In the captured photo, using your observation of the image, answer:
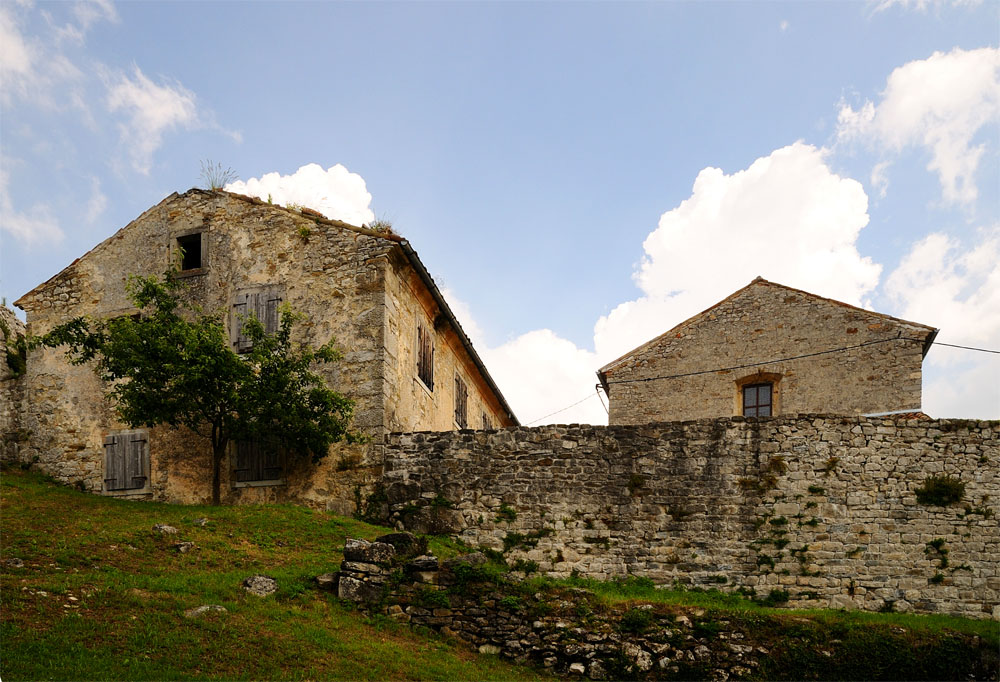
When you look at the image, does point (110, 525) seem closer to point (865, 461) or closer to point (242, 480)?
point (242, 480)

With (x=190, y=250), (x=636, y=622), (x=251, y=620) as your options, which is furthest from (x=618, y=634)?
(x=190, y=250)

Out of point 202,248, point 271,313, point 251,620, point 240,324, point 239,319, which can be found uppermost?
point 202,248

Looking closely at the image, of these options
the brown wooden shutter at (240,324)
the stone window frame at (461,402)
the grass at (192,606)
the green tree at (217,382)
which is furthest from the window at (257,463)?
the stone window frame at (461,402)

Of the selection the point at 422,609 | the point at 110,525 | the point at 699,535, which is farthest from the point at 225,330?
the point at 699,535

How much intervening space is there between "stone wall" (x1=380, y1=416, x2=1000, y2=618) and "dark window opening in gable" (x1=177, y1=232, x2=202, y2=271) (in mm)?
7621

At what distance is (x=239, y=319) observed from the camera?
1852cm

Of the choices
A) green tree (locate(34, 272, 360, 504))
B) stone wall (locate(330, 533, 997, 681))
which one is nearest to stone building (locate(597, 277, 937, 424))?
stone wall (locate(330, 533, 997, 681))

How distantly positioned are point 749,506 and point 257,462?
9508mm

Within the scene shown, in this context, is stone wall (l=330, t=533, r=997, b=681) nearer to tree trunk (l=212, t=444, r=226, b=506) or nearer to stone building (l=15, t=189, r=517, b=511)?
stone building (l=15, t=189, r=517, b=511)

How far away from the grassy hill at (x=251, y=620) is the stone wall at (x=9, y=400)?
3675 mm

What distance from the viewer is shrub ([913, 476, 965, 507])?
15.0 m

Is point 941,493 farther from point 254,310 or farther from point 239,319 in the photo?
point 239,319

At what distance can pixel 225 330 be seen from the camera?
1842 cm

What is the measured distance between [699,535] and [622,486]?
5.12 ft
